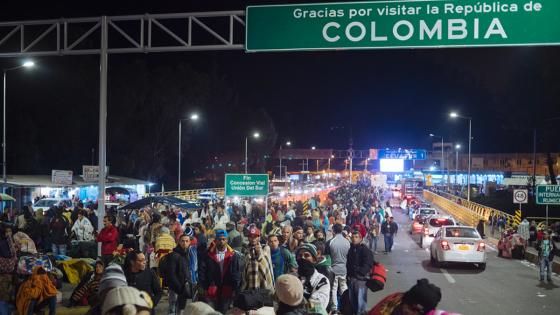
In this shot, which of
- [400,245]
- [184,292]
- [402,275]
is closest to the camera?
[184,292]

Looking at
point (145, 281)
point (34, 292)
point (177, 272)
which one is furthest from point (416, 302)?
point (34, 292)

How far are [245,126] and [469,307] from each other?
66.6 metres

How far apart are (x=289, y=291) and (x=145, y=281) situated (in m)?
3.57

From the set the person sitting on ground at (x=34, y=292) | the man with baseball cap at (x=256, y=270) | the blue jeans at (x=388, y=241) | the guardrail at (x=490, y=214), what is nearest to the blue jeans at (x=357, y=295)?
the man with baseball cap at (x=256, y=270)

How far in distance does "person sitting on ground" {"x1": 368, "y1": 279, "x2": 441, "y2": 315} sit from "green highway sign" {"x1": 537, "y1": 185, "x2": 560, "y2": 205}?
731 inches

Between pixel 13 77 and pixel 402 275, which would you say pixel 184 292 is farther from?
pixel 13 77

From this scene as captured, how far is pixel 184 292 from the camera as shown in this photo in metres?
8.79

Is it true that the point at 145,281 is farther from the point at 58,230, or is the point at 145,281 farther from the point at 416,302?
the point at 58,230

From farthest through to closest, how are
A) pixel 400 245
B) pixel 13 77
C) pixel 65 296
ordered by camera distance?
pixel 13 77
pixel 400 245
pixel 65 296

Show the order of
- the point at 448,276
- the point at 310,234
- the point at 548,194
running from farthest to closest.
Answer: the point at 548,194 < the point at 448,276 < the point at 310,234

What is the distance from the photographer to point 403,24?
37.3 ft

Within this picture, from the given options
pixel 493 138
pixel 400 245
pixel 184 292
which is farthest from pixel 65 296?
pixel 493 138

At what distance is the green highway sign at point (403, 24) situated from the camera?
1089cm

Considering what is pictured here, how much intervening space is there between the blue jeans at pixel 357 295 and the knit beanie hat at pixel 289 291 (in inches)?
200
